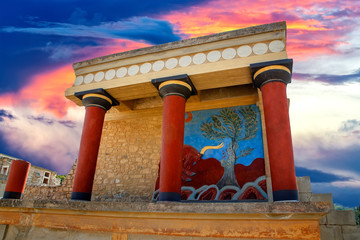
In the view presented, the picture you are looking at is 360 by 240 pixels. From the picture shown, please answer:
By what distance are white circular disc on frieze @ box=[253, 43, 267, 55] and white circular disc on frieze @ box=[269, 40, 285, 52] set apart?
0.47 ft

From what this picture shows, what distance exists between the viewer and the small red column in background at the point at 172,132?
549 centimetres

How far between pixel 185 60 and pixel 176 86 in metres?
0.88

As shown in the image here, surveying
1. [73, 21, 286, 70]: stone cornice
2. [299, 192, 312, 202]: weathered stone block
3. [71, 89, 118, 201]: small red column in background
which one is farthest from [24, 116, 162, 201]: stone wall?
[299, 192, 312, 202]: weathered stone block

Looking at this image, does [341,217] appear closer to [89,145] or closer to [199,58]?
[199,58]

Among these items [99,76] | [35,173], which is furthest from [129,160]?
[35,173]

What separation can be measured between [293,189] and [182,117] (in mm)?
2946

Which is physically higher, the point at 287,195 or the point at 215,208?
the point at 287,195

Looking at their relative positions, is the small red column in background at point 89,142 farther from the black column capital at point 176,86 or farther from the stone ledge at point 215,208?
the black column capital at point 176,86

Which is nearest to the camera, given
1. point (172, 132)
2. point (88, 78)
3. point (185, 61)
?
point (172, 132)

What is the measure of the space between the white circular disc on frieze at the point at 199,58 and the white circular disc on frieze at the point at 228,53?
0.54 m

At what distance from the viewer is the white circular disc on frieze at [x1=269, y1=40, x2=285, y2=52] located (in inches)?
234

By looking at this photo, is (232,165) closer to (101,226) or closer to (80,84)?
(101,226)

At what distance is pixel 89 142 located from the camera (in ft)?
22.6

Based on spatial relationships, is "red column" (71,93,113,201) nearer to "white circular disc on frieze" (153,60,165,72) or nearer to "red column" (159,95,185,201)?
"white circular disc on frieze" (153,60,165,72)
